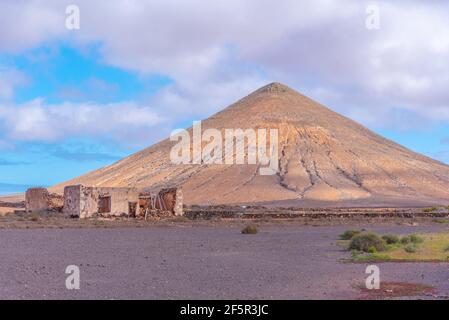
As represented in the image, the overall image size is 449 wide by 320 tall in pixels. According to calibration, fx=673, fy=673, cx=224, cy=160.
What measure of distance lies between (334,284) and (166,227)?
996 inches

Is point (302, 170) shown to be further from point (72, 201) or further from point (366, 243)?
point (366, 243)

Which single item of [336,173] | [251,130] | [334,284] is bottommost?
[334,284]

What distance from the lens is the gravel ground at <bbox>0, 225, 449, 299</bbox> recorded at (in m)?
12.9

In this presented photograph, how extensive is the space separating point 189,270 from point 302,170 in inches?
3219

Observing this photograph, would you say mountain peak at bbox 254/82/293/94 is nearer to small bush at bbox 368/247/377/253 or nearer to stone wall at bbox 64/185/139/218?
stone wall at bbox 64/185/139/218

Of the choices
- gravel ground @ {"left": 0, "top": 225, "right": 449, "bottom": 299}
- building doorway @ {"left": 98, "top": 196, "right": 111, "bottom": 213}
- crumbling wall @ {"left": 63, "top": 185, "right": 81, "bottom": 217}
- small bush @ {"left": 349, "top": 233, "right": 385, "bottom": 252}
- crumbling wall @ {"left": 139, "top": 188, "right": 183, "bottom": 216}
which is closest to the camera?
gravel ground @ {"left": 0, "top": 225, "right": 449, "bottom": 299}

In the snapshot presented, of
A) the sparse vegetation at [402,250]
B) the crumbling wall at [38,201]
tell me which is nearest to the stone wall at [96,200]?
the crumbling wall at [38,201]

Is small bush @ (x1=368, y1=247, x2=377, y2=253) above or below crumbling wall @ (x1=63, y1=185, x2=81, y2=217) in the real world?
below

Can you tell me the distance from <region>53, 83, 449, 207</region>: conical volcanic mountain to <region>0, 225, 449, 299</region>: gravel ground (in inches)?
2186

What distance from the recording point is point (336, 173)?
320 feet

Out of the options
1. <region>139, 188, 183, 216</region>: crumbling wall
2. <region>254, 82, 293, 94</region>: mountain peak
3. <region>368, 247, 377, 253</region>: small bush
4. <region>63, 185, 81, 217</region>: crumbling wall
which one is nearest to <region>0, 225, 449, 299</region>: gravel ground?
<region>368, 247, 377, 253</region>: small bush

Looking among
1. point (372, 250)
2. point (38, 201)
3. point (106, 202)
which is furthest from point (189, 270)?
point (38, 201)
